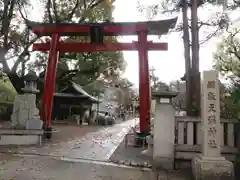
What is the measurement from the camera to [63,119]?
80.2ft

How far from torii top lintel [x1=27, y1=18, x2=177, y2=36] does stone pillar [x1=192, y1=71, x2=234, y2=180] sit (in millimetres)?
5323

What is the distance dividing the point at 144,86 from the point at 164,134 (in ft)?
12.2

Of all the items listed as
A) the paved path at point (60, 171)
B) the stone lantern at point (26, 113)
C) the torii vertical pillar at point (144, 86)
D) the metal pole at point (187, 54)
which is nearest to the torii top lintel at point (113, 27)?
A: the torii vertical pillar at point (144, 86)

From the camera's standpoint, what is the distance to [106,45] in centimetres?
1084

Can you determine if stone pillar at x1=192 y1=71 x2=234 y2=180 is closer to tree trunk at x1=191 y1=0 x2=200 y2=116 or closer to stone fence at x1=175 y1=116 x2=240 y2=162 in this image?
stone fence at x1=175 y1=116 x2=240 y2=162

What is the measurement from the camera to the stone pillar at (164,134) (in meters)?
5.97

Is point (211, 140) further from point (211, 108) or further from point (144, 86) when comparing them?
point (144, 86)

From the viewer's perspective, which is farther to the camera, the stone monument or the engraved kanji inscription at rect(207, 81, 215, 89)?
the stone monument

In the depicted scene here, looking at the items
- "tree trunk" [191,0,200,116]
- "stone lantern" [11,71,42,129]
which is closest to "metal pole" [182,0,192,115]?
"tree trunk" [191,0,200,116]

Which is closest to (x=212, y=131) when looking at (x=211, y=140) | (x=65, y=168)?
(x=211, y=140)

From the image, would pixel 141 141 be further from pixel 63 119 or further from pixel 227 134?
pixel 63 119

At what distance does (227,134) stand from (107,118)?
19.2 metres

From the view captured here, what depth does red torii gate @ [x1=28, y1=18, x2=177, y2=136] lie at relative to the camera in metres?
9.58

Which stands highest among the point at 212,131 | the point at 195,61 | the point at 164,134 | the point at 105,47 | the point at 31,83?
the point at 105,47
